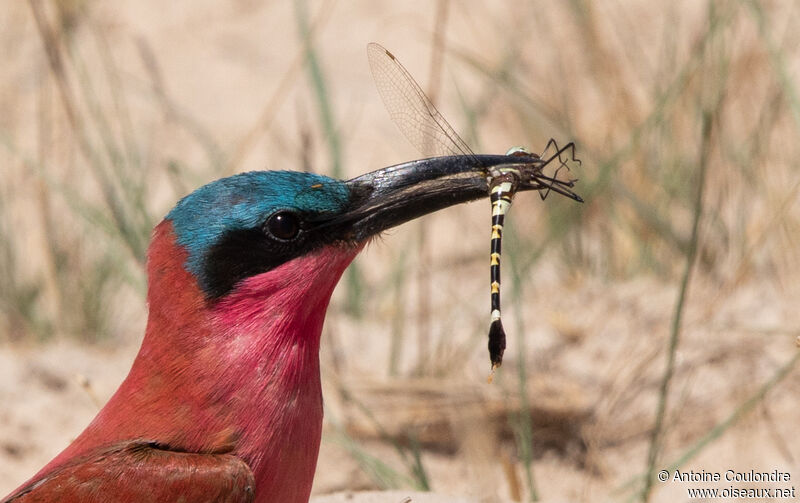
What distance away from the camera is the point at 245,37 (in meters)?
7.76

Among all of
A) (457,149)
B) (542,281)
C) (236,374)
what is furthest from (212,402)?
(542,281)

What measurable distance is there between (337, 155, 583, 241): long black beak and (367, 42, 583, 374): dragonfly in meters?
0.01

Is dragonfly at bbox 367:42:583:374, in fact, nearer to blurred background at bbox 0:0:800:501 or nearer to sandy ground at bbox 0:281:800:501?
blurred background at bbox 0:0:800:501

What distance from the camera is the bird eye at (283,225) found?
8.30ft

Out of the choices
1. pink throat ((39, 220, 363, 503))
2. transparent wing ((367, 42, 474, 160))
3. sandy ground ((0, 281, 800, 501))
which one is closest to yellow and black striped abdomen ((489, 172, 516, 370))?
transparent wing ((367, 42, 474, 160))

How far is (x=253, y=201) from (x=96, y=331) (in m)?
2.47

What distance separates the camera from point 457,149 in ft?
9.04

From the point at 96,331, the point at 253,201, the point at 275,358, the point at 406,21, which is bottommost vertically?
the point at 275,358

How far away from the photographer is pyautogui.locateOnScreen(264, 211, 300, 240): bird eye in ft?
8.30

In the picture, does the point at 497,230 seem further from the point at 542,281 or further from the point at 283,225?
the point at 542,281

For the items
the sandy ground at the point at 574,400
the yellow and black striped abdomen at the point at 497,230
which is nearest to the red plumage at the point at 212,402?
the yellow and black striped abdomen at the point at 497,230

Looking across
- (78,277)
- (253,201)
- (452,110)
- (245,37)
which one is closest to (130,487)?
(253,201)

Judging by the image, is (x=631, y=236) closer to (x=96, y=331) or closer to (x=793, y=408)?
(x=793, y=408)

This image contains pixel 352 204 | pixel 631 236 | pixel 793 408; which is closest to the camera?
pixel 352 204
